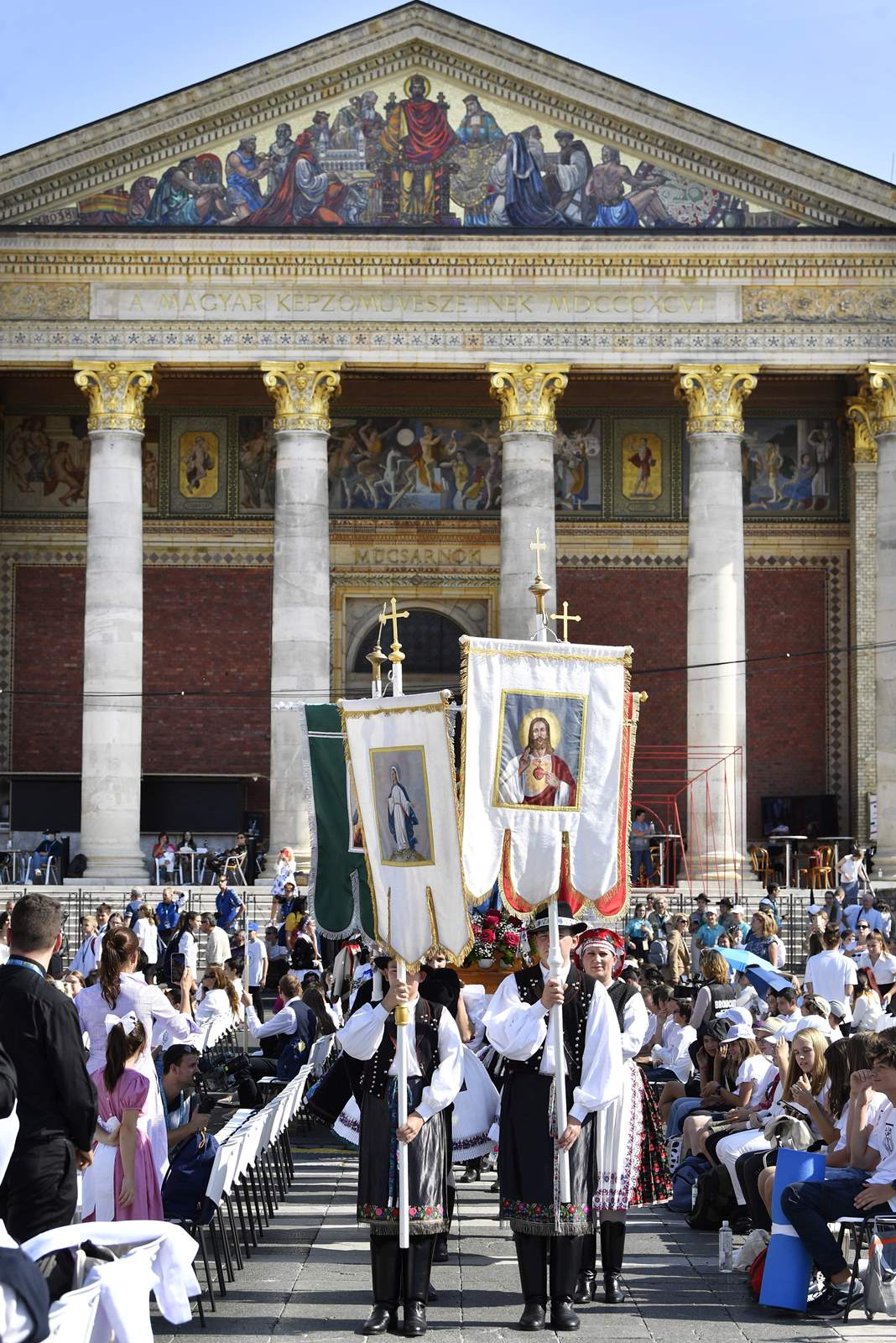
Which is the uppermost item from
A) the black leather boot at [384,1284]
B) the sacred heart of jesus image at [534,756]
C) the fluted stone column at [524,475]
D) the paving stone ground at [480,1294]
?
the fluted stone column at [524,475]

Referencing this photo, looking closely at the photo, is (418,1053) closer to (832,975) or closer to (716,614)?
(832,975)

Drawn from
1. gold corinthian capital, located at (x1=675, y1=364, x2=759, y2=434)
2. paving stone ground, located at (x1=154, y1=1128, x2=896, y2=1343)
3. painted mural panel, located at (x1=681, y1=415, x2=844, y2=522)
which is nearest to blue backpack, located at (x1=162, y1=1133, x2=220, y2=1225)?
paving stone ground, located at (x1=154, y1=1128, x2=896, y2=1343)

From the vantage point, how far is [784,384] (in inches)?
1463

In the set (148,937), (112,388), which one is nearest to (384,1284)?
(148,937)

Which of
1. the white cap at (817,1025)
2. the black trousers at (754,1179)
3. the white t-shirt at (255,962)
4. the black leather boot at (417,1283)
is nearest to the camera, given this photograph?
the black leather boot at (417,1283)

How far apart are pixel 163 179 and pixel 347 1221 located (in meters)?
23.6

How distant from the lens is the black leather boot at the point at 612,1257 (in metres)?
10.6

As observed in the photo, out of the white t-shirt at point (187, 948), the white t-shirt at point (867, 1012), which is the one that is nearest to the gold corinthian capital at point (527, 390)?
the white t-shirt at point (187, 948)

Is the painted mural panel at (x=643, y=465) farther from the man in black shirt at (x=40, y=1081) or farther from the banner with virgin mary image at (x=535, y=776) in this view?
the man in black shirt at (x=40, y=1081)

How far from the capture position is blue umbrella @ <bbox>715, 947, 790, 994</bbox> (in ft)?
53.8

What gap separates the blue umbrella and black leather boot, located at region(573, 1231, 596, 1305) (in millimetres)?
4637

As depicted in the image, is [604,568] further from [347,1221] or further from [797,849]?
[347,1221]

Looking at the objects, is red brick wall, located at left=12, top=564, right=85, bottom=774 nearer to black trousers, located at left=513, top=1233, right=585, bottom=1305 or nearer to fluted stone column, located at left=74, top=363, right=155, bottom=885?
fluted stone column, located at left=74, top=363, right=155, bottom=885

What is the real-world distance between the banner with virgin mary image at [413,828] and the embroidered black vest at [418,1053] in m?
0.42
